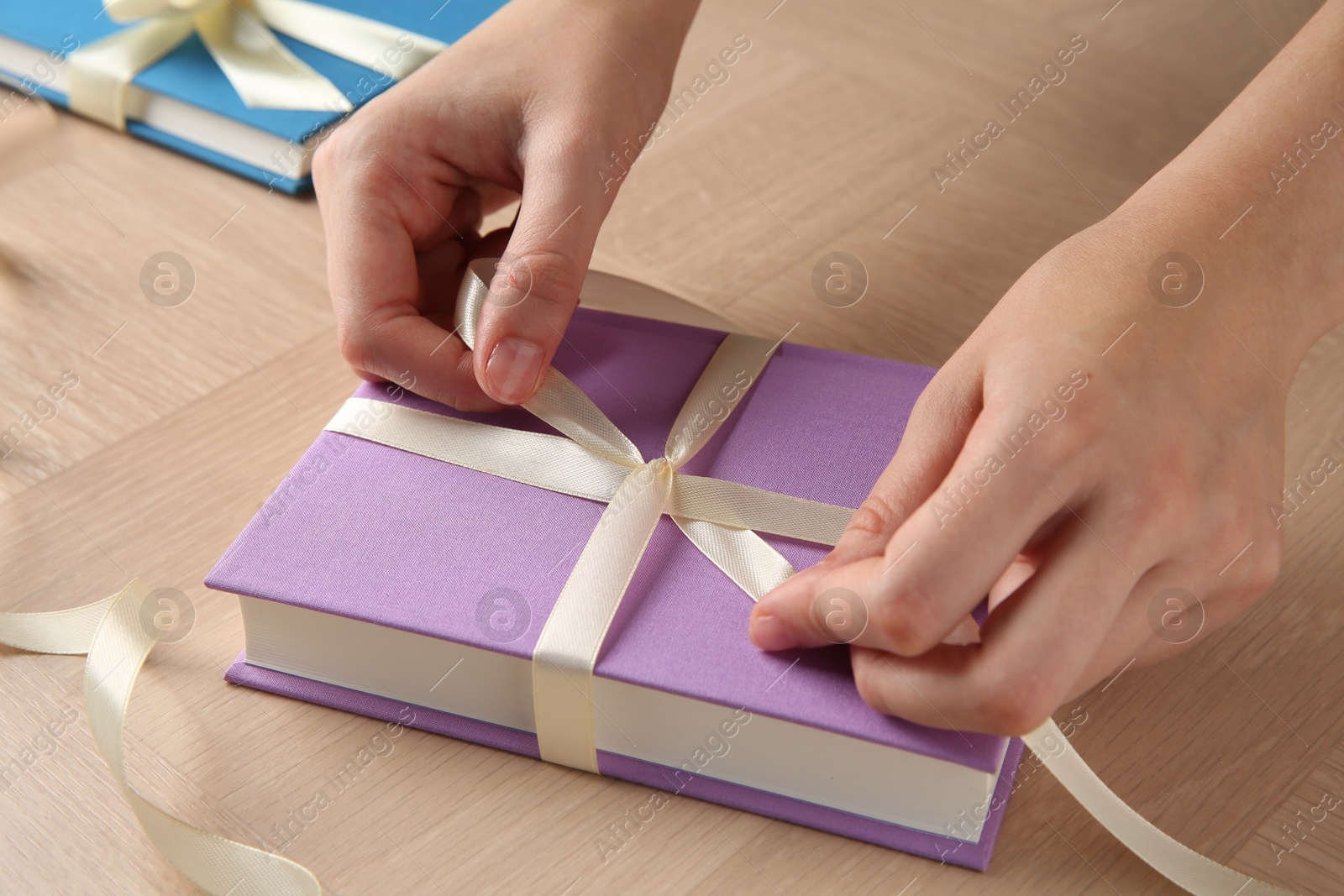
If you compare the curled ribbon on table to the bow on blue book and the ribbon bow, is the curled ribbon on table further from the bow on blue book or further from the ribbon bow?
the bow on blue book

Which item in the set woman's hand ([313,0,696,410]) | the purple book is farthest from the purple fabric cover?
woman's hand ([313,0,696,410])

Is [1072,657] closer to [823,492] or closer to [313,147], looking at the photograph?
[823,492]

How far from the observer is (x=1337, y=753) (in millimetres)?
600

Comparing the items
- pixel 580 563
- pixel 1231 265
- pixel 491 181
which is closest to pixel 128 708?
pixel 580 563

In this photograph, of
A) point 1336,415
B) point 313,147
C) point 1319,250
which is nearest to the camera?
point 1319,250

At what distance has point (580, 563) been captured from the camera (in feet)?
1.96

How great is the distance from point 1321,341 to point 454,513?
2.08 feet

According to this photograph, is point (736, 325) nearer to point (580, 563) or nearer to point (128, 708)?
point (580, 563)

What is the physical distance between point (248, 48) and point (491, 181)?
39 centimetres

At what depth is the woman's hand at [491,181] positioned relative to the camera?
2.26 feet

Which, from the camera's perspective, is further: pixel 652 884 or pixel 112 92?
pixel 112 92

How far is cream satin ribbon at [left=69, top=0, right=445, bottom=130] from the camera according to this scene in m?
1.00

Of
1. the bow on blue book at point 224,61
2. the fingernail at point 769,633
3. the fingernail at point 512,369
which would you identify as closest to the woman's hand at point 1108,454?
the fingernail at point 769,633

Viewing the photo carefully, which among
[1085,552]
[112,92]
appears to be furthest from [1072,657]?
[112,92]
